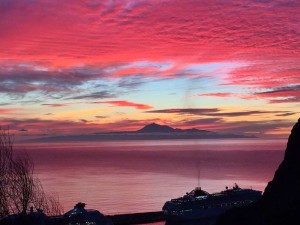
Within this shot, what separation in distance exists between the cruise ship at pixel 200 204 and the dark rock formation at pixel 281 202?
3035 cm

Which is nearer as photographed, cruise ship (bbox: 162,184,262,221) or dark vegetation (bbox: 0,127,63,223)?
dark vegetation (bbox: 0,127,63,223)

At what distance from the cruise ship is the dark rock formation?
30.3 metres

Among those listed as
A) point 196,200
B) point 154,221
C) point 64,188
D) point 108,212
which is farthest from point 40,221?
point 64,188

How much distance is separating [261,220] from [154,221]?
3279 cm

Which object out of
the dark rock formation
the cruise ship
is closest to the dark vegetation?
the cruise ship

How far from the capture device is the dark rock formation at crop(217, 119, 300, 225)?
16688mm

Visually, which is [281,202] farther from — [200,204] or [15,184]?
[200,204]

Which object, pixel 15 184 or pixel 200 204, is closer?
pixel 15 184

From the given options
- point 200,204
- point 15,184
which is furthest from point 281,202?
point 200,204

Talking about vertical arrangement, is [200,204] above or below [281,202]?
below

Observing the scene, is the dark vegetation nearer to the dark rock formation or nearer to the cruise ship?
the cruise ship

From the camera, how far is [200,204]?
2062 inches

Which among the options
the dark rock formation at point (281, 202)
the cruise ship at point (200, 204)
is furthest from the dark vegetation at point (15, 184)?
the dark rock formation at point (281, 202)

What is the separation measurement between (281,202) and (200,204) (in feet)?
116
